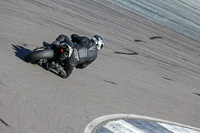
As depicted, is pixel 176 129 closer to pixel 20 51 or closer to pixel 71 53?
pixel 71 53

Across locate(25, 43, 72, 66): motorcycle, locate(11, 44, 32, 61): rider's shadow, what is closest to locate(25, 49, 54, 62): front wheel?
locate(25, 43, 72, 66): motorcycle

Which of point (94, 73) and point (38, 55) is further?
point (94, 73)

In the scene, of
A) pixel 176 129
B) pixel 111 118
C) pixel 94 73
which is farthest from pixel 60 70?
pixel 176 129

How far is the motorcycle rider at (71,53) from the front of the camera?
23.6 feet

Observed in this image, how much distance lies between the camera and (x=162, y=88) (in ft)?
32.6

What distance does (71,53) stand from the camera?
7.23 m

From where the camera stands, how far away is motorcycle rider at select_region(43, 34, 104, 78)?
7.18 metres

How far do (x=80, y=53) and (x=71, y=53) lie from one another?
1.16ft

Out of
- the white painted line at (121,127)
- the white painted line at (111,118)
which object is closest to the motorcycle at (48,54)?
the white painted line at (111,118)

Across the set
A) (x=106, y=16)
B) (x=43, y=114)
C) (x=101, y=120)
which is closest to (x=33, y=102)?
(x=43, y=114)

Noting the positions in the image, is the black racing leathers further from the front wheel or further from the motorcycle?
the front wheel

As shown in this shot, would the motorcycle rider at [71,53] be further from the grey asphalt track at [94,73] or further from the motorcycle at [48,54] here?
the grey asphalt track at [94,73]

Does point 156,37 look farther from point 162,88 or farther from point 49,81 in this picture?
point 49,81

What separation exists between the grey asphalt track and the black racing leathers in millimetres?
377
